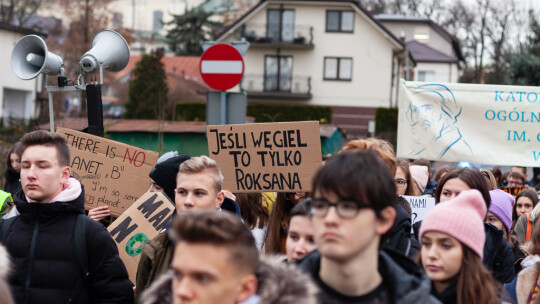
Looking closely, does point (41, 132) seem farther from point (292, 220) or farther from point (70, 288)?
point (292, 220)

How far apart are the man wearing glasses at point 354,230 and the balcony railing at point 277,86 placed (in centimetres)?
4760

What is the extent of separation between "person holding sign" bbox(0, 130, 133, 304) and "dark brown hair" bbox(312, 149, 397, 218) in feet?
7.04

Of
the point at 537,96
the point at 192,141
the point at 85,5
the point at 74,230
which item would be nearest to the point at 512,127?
the point at 537,96

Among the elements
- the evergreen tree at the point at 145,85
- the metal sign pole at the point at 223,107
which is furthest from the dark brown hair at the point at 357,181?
the evergreen tree at the point at 145,85

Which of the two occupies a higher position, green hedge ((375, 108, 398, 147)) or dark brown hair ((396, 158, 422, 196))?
dark brown hair ((396, 158, 422, 196))

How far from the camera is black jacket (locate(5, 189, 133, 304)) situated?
14.8 feet

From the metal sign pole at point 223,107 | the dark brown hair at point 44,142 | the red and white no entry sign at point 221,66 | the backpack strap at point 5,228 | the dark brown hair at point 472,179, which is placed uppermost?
the red and white no entry sign at point 221,66

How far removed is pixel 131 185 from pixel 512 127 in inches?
174

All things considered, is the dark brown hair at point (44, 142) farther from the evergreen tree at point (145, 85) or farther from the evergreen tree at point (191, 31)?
the evergreen tree at point (191, 31)

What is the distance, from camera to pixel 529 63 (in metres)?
24.1

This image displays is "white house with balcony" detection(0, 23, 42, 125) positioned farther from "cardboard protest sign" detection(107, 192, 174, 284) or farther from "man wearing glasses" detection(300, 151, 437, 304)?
"man wearing glasses" detection(300, 151, 437, 304)

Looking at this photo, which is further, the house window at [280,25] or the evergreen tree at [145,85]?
the house window at [280,25]

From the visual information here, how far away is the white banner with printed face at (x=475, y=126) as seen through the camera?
8617mm

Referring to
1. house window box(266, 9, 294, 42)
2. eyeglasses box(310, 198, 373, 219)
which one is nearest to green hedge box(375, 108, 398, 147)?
house window box(266, 9, 294, 42)
